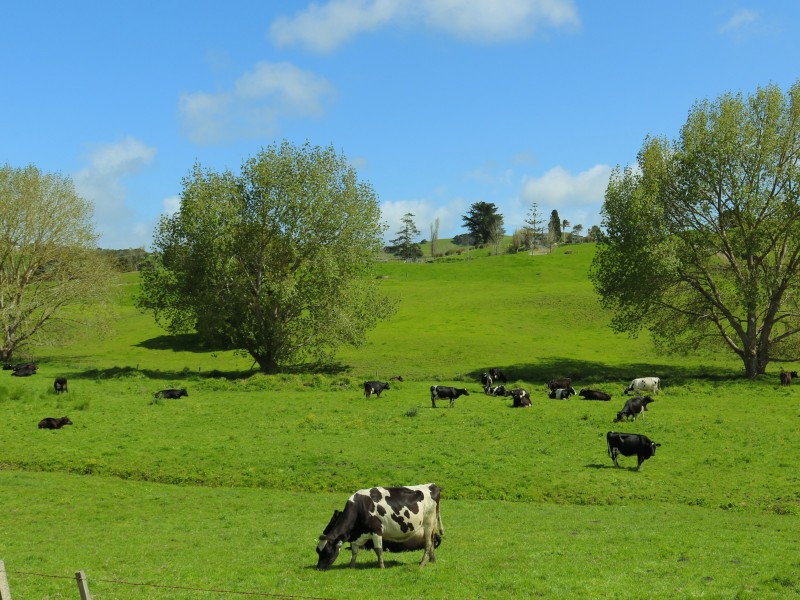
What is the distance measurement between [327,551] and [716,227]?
45470 mm

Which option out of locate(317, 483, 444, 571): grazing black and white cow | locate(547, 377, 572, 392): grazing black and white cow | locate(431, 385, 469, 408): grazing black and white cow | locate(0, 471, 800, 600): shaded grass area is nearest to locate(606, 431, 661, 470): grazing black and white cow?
locate(0, 471, 800, 600): shaded grass area

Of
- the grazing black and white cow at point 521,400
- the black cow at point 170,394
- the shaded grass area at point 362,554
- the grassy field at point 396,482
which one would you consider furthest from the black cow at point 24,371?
the grazing black and white cow at point 521,400

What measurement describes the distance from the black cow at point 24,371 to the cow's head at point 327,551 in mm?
47755

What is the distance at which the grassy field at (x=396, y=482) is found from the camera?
14.8m

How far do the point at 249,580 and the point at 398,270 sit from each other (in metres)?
120

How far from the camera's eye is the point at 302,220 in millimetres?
54719

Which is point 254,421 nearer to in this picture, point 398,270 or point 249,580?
point 249,580

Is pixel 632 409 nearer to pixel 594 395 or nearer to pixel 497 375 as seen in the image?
pixel 594 395

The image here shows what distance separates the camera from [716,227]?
51.7m

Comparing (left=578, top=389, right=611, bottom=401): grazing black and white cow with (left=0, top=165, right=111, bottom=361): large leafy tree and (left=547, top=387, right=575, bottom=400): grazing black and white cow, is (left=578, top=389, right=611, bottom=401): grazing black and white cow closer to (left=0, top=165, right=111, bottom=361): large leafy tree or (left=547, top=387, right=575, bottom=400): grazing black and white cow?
(left=547, top=387, right=575, bottom=400): grazing black and white cow

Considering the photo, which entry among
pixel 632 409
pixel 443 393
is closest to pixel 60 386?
pixel 443 393

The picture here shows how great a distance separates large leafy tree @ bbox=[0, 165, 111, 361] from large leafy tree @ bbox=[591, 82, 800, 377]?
49.5m

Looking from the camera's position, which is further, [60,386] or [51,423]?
[60,386]

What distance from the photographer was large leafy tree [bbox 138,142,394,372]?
178 ft
